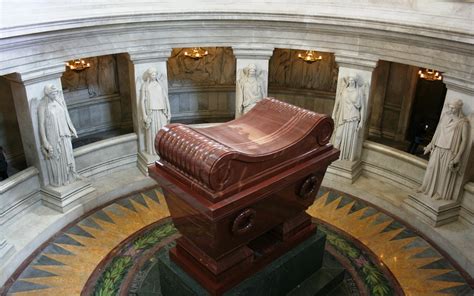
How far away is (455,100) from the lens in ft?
19.3

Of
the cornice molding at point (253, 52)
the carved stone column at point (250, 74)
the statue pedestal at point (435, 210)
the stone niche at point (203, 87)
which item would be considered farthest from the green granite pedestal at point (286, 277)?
the stone niche at point (203, 87)

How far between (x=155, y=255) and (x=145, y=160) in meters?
2.32

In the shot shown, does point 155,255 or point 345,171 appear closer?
point 155,255

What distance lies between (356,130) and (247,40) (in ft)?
7.98

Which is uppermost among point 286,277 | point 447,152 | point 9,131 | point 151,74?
point 151,74

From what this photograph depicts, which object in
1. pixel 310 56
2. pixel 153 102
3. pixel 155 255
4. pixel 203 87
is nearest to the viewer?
pixel 155 255

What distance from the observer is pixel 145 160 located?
25.1 ft

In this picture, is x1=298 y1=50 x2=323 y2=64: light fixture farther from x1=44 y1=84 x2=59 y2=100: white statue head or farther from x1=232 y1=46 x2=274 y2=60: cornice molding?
x1=44 y1=84 x2=59 y2=100: white statue head

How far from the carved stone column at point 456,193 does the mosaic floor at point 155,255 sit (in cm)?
39

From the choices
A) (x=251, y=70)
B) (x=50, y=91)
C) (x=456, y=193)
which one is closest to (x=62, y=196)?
(x=50, y=91)

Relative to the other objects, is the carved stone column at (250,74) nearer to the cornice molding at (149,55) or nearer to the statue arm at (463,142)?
the cornice molding at (149,55)

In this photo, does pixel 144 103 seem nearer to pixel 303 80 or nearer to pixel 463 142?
pixel 303 80

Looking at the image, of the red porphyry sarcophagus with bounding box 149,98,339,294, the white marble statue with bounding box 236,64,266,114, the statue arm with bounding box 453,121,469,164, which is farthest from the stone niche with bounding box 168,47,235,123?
the statue arm with bounding box 453,121,469,164

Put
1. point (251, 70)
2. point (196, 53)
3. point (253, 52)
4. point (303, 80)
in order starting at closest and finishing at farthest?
point (251, 70), point (253, 52), point (196, 53), point (303, 80)
